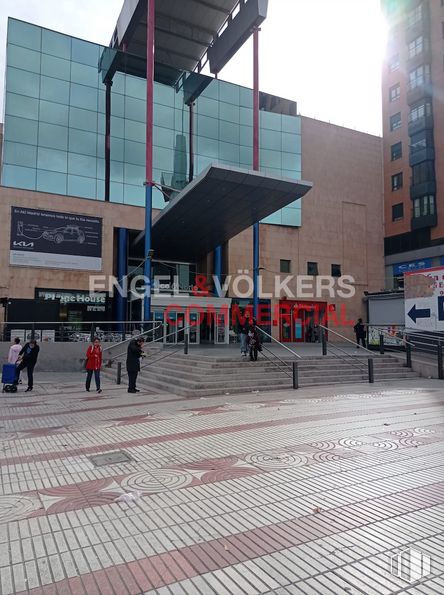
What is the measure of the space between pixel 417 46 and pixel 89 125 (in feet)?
111

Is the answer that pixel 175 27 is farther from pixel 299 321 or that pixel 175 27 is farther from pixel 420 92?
pixel 420 92

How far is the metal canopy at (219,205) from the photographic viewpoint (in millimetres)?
18609

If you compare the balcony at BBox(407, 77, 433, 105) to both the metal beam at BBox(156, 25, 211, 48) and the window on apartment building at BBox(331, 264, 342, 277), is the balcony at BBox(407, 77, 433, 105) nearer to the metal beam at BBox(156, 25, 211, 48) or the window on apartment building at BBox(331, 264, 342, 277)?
the window on apartment building at BBox(331, 264, 342, 277)

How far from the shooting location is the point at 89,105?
95.7 ft

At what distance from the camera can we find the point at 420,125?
4197cm

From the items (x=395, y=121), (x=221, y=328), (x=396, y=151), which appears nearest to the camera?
(x=221, y=328)

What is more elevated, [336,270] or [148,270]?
[336,270]

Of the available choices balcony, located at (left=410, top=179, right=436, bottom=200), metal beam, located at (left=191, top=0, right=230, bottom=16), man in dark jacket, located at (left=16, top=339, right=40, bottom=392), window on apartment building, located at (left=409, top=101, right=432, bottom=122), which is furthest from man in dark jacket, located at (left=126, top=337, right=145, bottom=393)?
window on apartment building, located at (left=409, top=101, right=432, bottom=122)

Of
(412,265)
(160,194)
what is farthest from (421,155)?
(160,194)

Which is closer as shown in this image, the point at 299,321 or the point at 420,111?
the point at 299,321

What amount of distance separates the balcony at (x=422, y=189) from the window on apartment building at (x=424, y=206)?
399 millimetres

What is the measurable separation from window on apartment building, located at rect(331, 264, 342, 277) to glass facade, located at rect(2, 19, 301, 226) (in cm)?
689

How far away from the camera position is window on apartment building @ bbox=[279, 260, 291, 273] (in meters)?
34.2

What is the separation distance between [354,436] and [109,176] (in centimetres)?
2645
